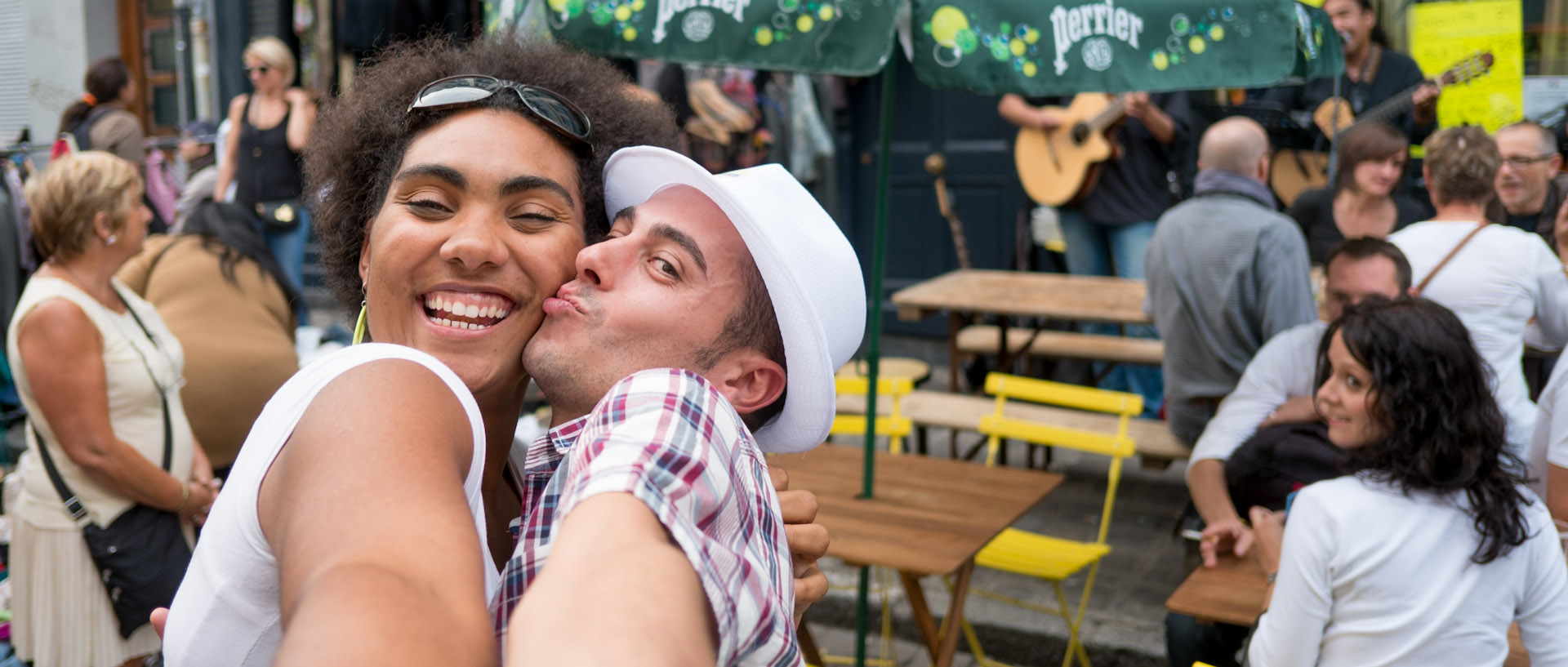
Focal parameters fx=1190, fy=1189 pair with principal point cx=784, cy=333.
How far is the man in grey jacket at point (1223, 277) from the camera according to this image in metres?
5.18

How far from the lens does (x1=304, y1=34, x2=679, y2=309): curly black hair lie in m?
1.78

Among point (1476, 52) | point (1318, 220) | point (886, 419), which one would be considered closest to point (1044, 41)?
point (886, 419)

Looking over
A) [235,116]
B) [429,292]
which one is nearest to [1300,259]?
[429,292]

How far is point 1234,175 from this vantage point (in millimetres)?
5414

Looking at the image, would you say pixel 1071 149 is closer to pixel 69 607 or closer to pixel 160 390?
pixel 160 390

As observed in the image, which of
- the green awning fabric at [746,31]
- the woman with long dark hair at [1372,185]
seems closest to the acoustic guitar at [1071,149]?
the woman with long dark hair at [1372,185]

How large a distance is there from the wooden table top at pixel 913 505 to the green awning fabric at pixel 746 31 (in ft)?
3.86

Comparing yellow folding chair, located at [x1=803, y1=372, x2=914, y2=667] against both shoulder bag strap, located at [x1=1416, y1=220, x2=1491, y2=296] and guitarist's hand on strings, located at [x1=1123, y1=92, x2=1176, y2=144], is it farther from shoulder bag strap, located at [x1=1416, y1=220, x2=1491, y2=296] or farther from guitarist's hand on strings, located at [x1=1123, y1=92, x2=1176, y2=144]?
guitarist's hand on strings, located at [x1=1123, y1=92, x2=1176, y2=144]

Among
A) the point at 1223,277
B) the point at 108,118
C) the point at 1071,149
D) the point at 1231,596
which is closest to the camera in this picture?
the point at 1231,596

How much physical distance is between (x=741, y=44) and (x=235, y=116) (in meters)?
6.03

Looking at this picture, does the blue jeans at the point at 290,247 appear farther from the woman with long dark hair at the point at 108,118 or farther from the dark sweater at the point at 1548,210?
the dark sweater at the point at 1548,210

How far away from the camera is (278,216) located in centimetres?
811

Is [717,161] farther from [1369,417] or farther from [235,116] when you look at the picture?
[1369,417]

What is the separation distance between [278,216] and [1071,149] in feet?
17.5
